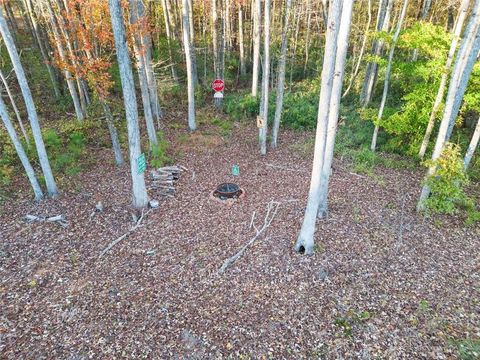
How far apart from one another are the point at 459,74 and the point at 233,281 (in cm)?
694

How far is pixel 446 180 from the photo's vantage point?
723 cm

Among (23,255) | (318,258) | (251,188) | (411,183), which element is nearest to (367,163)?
(411,183)

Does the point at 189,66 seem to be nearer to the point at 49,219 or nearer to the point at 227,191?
the point at 227,191

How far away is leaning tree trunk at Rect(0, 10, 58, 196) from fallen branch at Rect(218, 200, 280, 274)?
5.87 metres

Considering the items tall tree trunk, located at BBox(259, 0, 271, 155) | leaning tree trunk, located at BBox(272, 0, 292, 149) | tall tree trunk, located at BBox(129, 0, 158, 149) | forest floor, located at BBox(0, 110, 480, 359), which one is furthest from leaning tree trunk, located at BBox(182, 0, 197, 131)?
forest floor, located at BBox(0, 110, 480, 359)

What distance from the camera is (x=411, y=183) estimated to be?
9.84 meters

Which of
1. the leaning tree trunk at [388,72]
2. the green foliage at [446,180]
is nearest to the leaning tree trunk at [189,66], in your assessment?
the leaning tree trunk at [388,72]

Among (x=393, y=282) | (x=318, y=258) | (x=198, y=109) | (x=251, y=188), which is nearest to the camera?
(x=393, y=282)

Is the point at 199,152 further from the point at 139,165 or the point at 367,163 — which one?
the point at 367,163

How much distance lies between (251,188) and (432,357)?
6.09m

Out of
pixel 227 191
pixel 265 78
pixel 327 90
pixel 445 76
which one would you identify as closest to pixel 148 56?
pixel 265 78

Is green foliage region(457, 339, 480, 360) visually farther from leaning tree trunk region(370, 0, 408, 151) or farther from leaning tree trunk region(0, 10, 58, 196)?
leaning tree trunk region(0, 10, 58, 196)

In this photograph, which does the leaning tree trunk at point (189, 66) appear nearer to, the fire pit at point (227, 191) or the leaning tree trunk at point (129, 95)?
the fire pit at point (227, 191)

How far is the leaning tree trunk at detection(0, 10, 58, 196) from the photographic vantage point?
6784 millimetres
